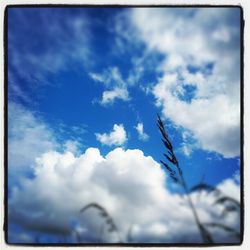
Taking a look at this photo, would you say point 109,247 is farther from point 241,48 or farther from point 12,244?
point 241,48

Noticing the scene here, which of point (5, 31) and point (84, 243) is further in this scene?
point (5, 31)

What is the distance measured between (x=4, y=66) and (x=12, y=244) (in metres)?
1.10

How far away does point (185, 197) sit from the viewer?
2268 mm

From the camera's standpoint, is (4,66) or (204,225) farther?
(4,66)

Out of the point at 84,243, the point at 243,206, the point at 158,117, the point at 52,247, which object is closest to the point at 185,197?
the point at 243,206

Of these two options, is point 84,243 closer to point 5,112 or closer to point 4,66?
point 5,112

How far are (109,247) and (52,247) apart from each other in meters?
0.34

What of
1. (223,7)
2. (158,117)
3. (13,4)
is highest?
(13,4)

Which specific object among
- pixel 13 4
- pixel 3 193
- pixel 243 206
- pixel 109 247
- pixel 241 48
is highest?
pixel 13 4

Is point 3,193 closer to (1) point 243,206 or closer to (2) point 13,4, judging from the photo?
(2) point 13,4

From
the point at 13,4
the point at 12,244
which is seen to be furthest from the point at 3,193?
the point at 13,4

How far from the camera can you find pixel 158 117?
93.9 inches

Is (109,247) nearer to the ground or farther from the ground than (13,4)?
nearer to the ground

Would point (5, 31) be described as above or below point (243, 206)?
above
